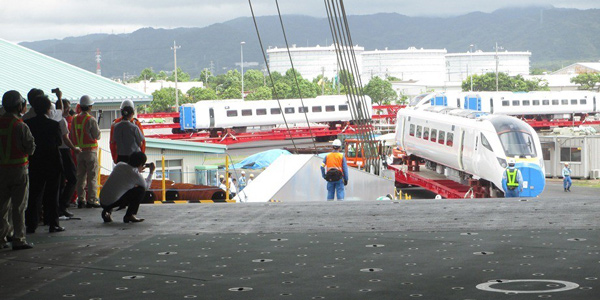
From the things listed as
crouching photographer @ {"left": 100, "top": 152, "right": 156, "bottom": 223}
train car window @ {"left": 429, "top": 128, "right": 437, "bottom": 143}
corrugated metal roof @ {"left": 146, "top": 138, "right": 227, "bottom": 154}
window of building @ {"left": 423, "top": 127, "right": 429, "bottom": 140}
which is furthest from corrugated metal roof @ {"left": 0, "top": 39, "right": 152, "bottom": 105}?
crouching photographer @ {"left": 100, "top": 152, "right": 156, "bottom": 223}

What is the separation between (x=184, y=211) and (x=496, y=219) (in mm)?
4855

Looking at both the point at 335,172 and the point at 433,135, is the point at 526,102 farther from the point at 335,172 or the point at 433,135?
the point at 335,172

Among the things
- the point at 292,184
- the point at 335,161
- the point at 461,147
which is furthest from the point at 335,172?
the point at 461,147

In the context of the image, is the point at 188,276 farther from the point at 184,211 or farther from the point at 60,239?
the point at 184,211

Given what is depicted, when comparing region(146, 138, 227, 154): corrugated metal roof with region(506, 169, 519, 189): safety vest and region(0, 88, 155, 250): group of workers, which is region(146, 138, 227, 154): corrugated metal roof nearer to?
region(506, 169, 519, 189): safety vest

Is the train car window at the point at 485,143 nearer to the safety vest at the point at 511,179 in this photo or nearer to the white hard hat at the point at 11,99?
the safety vest at the point at 511,179

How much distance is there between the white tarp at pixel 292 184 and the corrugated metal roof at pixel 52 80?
10.7 m

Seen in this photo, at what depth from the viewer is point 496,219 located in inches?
438

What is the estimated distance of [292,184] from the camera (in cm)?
1867

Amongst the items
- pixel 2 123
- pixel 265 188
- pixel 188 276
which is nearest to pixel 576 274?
pixel 188 276

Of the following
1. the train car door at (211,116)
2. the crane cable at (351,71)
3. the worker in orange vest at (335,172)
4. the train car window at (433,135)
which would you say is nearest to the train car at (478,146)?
the train car window at (433,135)

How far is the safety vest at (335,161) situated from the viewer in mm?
17250

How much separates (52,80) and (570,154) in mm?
29887

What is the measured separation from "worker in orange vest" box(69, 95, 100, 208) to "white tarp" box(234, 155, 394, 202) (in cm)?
543
